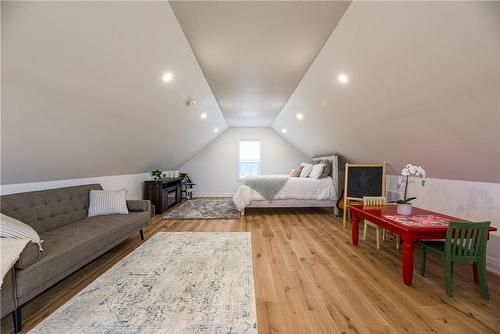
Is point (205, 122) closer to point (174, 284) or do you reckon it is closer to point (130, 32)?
point (130, 32)

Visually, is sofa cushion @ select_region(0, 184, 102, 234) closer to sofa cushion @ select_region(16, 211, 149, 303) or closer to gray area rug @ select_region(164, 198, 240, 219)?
sofa cushion @ select_region(16, 211, 149, 303)

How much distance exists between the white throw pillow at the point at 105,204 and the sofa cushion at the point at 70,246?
144mm

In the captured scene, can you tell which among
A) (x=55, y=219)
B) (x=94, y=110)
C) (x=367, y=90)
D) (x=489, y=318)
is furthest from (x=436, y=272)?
(x=55, y=219)

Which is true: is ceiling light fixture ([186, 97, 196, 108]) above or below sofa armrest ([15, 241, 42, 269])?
above

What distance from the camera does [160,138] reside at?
4141 millimetres

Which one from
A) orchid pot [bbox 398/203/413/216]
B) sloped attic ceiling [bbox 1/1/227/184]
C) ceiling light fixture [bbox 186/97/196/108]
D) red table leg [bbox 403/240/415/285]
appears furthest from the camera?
ceiling light fixture [bbox 186/97/196/108]

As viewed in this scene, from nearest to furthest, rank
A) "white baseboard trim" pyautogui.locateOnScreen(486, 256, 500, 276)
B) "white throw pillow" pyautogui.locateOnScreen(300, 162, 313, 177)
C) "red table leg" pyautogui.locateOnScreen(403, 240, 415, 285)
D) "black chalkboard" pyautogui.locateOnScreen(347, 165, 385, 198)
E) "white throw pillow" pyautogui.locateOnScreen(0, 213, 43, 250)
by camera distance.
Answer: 1. "white throw pillow" pyautogui.locateOnScreen(0, 213, 43, 250)
2. "red table leg" pyautogui.locateOnScreen(403, 240, 415, 285)
3. "white baseboard trim" pyautogui.locateOnScreen(486, 256, 500, 276)
4. "black chalkboard" pyautogui.locateOnScreen(347, 165, 385, 198)
5. "white throw pillow" pyautogui.locateOnScreen(300, 162, 313, 177)

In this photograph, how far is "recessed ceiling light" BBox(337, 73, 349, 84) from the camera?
2.72 m

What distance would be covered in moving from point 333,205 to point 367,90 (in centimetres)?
290

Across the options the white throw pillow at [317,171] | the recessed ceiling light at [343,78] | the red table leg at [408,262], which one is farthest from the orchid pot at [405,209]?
the white throw pillow at [317,171]

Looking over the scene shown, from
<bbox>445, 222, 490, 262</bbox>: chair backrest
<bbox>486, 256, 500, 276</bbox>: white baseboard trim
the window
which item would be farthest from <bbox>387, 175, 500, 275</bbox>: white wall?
the window

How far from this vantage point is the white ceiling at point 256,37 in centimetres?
193

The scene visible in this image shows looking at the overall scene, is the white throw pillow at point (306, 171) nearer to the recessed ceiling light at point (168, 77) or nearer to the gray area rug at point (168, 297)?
the gray area rug at point (168, 297)

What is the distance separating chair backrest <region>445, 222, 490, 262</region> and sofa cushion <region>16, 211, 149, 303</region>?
3.07 meters
